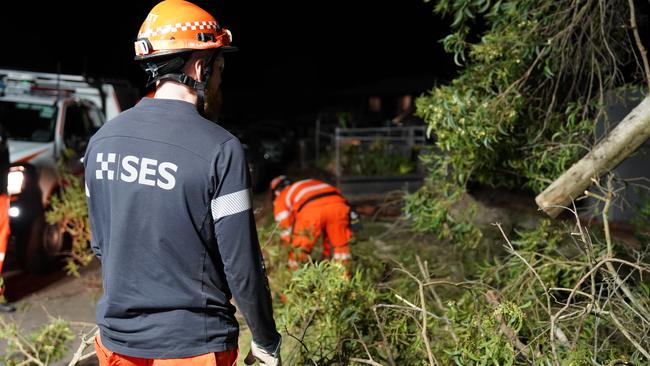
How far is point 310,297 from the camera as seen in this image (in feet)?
12.1

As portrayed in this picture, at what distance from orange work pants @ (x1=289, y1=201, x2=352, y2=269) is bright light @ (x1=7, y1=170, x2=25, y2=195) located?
290cm

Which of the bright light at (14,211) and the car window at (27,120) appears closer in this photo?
the bright light at (14,211)

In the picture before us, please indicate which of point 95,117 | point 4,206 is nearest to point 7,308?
point 4,206

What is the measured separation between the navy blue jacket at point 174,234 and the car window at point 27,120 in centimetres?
645

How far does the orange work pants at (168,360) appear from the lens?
212 centimetres

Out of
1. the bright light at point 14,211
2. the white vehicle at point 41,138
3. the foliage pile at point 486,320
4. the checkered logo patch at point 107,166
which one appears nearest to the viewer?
the checkered logo patch at point 107,166

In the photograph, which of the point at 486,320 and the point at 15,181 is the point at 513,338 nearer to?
the point at 486,320

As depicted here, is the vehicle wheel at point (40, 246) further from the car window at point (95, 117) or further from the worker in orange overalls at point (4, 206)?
the car window at point (95, 117)

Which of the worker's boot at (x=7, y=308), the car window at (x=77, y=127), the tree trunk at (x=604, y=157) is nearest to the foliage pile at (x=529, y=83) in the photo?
the tree trunk at (x=604, y=157)

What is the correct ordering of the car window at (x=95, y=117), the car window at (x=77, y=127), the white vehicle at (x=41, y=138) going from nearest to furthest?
the white vehicle at (x=41, y=138)
the car window at (x=77, y=127)
the car window at (x=95, y=117)

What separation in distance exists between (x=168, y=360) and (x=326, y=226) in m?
3.86

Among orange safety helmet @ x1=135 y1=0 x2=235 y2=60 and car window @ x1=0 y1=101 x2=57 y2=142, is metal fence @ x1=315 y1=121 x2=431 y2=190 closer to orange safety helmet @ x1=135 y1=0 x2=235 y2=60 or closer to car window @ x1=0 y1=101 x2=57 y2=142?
car window @ x1=0 y1=101 x2=57 y2=142

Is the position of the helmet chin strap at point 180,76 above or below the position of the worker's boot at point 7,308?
above

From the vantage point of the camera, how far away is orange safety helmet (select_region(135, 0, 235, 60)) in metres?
2.26
